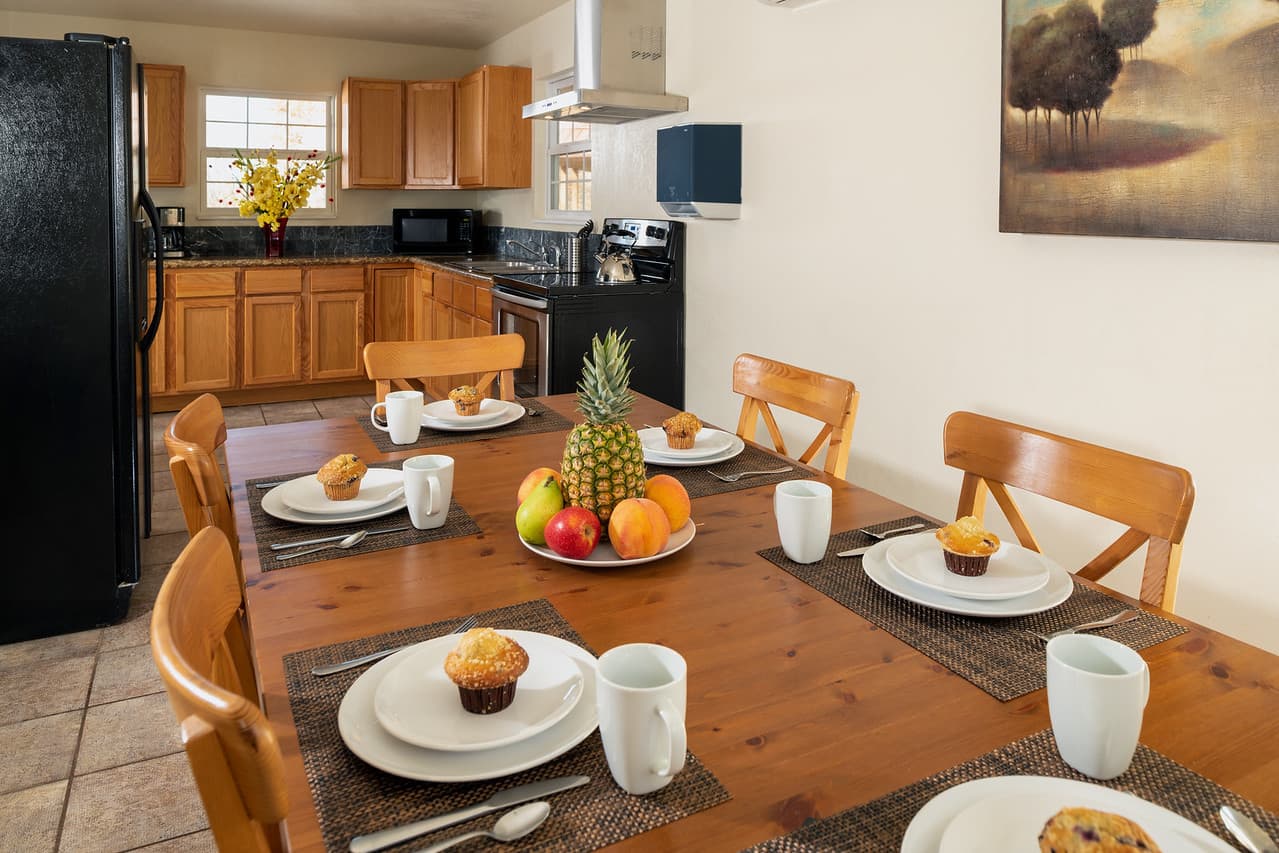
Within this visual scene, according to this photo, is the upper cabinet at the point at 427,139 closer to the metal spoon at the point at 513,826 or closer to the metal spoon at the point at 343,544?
the metal spoon at the point at 343,544

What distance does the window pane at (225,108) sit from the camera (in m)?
6.35

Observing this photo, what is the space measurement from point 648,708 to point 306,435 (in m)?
1.45

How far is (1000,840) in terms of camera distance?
0.70m

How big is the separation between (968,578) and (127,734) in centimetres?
207

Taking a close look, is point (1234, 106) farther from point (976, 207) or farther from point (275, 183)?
point (275, 183)

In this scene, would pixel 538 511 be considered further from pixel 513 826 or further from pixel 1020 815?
pixel 1020 815

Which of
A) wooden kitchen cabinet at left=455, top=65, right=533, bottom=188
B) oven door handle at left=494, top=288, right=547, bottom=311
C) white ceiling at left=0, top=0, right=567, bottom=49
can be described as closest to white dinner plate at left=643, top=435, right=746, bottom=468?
oven door handle at left=494, top=288, right=547, bottom=311

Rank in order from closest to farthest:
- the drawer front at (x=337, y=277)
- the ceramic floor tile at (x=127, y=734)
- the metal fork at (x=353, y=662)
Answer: the metal fork at (x=353, y=662) → the ceramic floor tile at (x=127, y=734) → the drawer front at (x=337, y=277)

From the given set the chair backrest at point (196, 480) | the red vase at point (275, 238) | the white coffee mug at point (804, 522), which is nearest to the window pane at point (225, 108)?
the red vase at point (275, 238)

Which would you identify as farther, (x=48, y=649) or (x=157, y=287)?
(x=157, y=287)

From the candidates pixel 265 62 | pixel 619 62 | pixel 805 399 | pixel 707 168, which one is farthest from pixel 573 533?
pixel 265 62

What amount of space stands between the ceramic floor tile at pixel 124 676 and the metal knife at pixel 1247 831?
2469 millimetres

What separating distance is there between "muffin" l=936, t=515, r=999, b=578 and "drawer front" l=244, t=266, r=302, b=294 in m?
5.54

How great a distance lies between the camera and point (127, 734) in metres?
2.27
